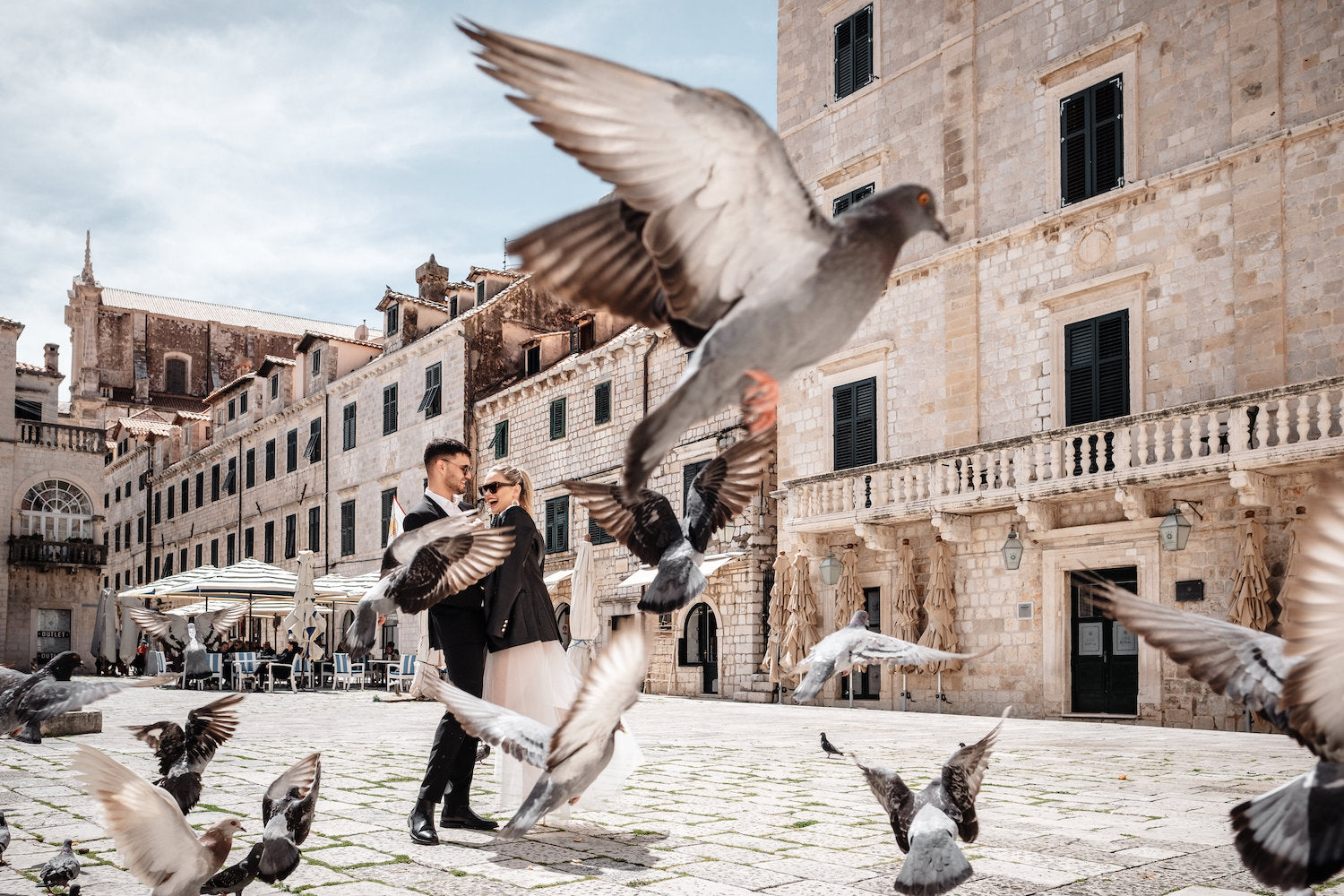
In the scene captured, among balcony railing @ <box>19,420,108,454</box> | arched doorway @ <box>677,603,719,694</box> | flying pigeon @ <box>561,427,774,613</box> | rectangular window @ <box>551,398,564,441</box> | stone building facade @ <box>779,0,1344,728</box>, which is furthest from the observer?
balcony railing @ <box>19,420,108,454</box>

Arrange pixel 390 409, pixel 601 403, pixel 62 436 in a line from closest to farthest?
pixel 601 403 < pixel 390 409 < pixel 62 436

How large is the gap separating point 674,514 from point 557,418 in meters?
29.8

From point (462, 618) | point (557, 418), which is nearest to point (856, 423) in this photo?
point (557, 418)

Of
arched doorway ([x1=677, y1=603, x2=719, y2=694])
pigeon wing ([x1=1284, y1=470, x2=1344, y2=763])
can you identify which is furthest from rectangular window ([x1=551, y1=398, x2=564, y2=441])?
pigeon wing ([x1=1284, y1=470, x2=1344, y2=763])

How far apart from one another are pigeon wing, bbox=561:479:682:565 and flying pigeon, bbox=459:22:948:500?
0.58 m

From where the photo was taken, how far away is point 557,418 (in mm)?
31734

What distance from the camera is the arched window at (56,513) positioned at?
42438mm

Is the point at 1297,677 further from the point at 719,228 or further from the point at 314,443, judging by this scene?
the point at 314,443

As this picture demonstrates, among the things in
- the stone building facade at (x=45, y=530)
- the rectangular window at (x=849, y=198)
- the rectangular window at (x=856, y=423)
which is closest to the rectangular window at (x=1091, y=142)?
the rectangular window at (x=856, y=423)

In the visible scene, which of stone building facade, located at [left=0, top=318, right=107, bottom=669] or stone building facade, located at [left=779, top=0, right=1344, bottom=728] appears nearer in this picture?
stone building facade, located at [left=779, top=0, right=1344, bottom=728]

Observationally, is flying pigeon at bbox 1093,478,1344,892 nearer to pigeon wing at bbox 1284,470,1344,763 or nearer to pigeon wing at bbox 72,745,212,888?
pigeon wing at bbox 1284,470,1344,763

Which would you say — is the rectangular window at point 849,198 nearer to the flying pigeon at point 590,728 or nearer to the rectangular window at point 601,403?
the flying pigeon at point 590,728

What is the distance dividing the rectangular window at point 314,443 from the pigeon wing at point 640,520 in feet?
139

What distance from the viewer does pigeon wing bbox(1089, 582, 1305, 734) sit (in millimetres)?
2494
